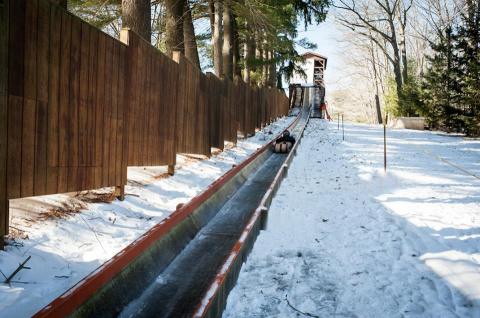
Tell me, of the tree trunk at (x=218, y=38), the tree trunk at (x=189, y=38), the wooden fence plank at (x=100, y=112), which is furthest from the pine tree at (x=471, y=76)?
the wooden fence plank at (x=100, y=112)

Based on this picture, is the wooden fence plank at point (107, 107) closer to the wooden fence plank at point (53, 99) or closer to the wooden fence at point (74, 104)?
the wooden fence at point (74, 104)

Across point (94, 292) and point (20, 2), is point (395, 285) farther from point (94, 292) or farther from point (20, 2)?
point (20, 2)

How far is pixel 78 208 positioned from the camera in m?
5.17

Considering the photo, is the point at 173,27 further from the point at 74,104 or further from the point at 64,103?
the point at 64,103

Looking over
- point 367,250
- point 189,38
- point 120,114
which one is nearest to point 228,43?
point 189,38

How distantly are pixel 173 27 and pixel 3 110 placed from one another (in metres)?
8.33

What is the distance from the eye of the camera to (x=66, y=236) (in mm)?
4430

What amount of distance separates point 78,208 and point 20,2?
2.58 m

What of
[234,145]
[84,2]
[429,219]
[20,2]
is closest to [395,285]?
[429,219]

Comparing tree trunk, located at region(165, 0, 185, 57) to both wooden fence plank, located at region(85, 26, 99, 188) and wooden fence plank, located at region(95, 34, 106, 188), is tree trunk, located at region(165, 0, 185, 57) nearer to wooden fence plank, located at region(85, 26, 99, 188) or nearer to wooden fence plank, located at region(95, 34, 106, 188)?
wooden fence plank, located at region(95, 34, 106, 188)

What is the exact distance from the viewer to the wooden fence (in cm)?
371

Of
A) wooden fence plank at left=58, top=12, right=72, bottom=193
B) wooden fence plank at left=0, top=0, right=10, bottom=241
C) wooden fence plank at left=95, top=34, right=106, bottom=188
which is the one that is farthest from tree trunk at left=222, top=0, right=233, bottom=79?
wooden fence plank at left=0, top=0, right=10, bottom=241

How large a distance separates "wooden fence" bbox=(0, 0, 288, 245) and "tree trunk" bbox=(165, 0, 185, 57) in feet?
8.89

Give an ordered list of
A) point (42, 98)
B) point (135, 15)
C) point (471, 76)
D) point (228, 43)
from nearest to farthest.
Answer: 1. point (42, 98)
2. point (135, 15)
3. point (228, 43)
4. point (471, 76)
